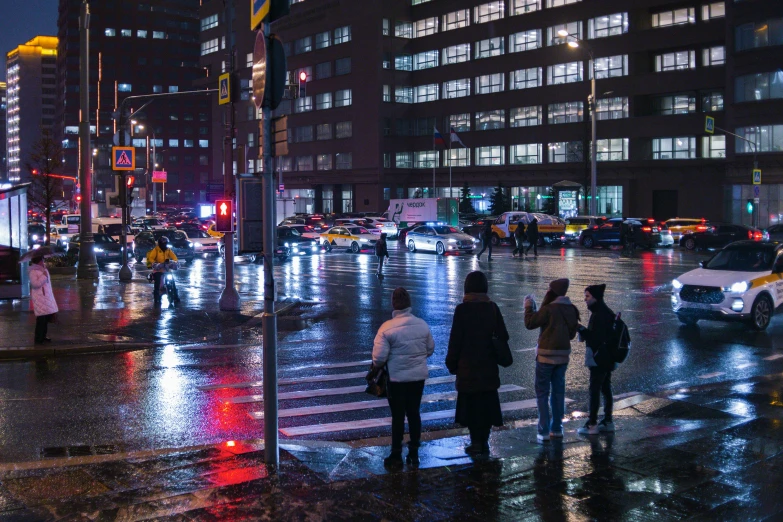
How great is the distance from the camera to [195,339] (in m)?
16.2

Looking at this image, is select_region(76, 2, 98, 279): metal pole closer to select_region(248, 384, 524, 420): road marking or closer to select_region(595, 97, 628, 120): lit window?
select_region(248, 384, 524, 420): road marking

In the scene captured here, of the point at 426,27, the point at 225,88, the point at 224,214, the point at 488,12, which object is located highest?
the point at 426,27

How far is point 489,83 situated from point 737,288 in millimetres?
64916

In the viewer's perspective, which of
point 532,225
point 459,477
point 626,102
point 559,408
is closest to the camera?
point 459,477

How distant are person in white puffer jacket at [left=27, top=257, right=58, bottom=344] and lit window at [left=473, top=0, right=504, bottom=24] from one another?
68257mm

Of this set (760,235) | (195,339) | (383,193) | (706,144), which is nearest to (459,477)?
(195,339)

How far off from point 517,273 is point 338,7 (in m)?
62.8

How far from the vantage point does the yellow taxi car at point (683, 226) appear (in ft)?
158

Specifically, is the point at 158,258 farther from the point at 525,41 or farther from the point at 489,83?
the point at 489,83

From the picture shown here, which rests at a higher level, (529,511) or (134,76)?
(134,76)

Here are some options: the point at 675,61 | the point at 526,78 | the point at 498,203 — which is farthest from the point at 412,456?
the point at 526,78

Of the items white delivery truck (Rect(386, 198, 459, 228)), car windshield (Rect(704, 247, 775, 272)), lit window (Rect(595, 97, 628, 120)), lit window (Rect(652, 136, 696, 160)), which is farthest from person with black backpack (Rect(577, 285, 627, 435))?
lit window (Rect(595, 97, 628, 120))

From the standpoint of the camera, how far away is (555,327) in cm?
828

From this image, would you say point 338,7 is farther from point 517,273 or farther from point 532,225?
point 517,273
